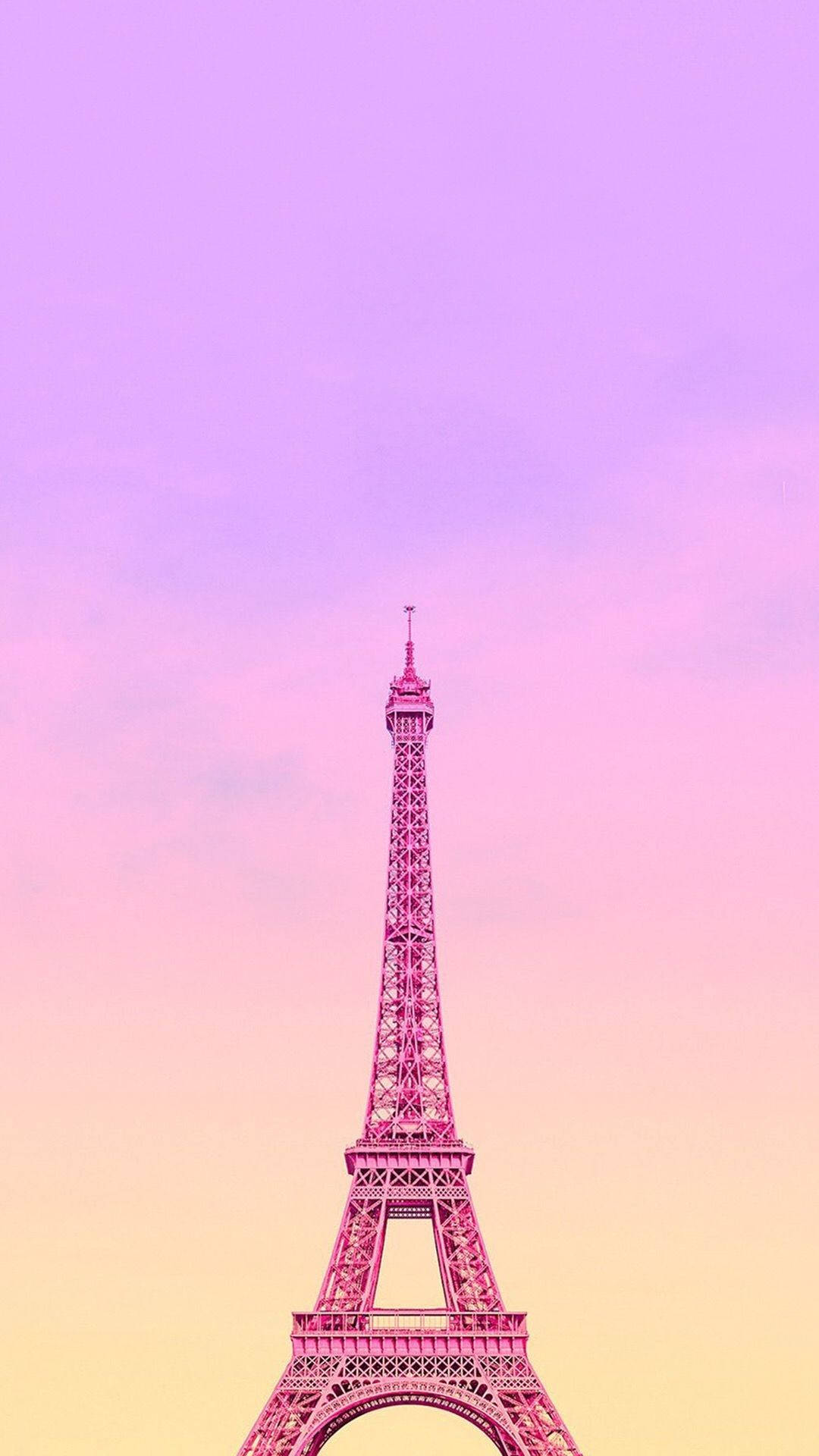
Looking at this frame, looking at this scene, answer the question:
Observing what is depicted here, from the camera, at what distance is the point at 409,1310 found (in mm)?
86375

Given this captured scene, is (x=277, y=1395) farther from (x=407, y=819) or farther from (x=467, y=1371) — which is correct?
(x=407, y=819)

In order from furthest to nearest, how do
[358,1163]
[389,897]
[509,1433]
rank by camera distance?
[389,897] < [358,1163] < [509,1433]

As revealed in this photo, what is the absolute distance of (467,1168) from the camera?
9150cm

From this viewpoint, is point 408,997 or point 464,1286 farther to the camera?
point 408,997

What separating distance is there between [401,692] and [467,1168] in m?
23.8

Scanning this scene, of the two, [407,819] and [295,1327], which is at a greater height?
[407,819]

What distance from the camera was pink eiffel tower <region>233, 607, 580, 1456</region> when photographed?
85.2 metres

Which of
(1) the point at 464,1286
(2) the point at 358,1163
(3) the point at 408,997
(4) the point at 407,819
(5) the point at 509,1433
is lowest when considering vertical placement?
(5) the point at 509,1433

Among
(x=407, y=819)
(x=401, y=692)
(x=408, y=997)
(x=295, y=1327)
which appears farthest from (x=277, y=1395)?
(x=401, y=692)

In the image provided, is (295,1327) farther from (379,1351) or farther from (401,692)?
(401,692)

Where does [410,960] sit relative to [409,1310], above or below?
above

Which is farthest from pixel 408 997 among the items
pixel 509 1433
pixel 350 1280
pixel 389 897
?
pixel 509 1433

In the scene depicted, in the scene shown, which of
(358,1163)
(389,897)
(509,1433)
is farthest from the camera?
(389,897)

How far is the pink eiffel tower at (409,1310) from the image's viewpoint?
3354 inches
